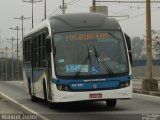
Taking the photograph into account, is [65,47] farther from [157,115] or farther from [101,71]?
[157,115]

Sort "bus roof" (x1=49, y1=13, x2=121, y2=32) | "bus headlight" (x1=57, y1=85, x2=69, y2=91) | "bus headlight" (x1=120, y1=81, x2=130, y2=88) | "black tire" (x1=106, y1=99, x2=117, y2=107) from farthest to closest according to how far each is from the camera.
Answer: "black tire" (x1=106, y1=99, x2=117, y2=107)
"bus roof" (x1=49, y1=13, x2=121, y2=32)
"bus headlight" (x1=120, y1=81, x2=130, y2=88)
"bus headlight" (x1=57, y1=85, x2=69, y2=91)

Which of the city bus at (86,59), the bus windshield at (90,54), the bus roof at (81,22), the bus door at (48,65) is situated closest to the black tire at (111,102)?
the city bus at (86,59)

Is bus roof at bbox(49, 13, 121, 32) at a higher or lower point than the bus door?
higher

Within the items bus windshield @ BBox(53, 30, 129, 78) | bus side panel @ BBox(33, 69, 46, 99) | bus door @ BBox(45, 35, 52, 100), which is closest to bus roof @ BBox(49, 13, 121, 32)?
bus windshield @ BBox(53, 30, 129, 78)

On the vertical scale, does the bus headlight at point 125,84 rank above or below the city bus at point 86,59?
below

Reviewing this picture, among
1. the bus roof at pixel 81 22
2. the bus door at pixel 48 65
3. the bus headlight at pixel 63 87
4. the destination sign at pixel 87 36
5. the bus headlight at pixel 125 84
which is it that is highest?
the bus roof at pixel 81 22

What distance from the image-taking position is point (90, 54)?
18531 mm

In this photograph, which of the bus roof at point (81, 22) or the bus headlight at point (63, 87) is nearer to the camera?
the bus headlight at point (63, 87)

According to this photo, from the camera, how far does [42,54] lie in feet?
67.3

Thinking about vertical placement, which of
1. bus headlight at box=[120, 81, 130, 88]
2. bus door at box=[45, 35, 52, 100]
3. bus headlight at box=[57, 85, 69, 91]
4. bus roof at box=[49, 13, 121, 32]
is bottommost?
bus headlight at box=[57, 85, 69, 91]

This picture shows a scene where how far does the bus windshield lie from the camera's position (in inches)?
720

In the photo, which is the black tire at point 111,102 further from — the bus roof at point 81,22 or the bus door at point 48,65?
the bus roof at point 81,22

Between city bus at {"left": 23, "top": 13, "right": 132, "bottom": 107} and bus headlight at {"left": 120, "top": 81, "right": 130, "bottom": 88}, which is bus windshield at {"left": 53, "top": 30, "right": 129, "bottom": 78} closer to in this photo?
city bus at {"left": 23, "top": 13, "right": 132, "bottom": 107}

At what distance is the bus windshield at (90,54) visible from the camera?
18.3 m
